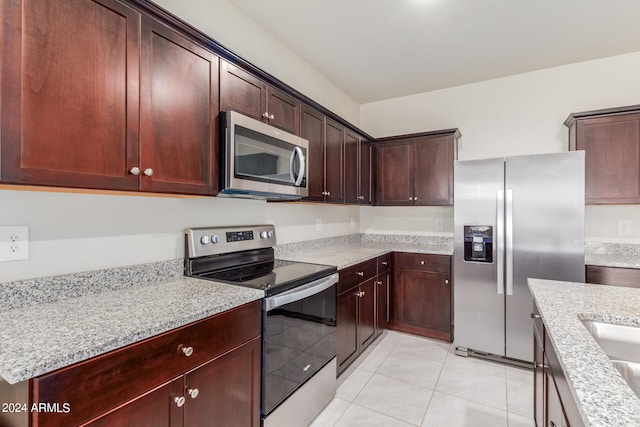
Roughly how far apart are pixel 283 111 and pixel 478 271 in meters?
2.10

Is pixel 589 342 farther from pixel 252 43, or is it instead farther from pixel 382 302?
pixel 252 43

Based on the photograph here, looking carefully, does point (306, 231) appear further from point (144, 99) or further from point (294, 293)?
point (144, 99)

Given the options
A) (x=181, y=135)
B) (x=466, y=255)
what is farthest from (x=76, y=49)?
(x=466, y=255)

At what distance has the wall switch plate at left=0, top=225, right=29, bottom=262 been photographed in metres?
1.15

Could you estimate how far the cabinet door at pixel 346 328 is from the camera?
7.36 feet

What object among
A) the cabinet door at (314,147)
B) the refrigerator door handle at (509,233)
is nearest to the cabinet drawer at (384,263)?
the cabinet door at (314,147)

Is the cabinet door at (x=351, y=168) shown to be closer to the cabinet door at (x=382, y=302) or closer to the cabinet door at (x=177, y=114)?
the cabinet door at (x=382, y=302)

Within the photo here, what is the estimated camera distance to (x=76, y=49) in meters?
1.09

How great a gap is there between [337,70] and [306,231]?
5.37 ft

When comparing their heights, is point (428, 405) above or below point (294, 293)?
below

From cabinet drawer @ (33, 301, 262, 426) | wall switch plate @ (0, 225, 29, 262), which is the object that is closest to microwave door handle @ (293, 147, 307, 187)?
cabinet drawer @ (33, 301, 262, 426)

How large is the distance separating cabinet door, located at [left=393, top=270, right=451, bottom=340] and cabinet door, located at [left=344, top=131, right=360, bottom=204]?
0.94 meters

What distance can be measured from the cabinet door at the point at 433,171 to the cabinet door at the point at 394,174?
0.22 feet

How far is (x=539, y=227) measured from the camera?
2.45 meters
